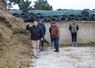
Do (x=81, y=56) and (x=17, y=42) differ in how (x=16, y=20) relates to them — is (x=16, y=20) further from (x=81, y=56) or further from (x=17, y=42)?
(x=81, y=56)

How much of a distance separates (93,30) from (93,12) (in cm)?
205

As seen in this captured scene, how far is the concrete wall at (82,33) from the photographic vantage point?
2495cm

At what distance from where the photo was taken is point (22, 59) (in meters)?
13.7

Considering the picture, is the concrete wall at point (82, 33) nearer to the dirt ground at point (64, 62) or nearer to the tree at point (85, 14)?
the tree at point (85, 14)

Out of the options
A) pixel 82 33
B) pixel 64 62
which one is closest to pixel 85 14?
pixel 82 33

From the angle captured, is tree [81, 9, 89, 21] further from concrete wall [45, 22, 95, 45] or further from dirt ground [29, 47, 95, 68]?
dirt ground [29, 47, 95, 68]

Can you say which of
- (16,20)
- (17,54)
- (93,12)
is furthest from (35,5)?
(17,54)

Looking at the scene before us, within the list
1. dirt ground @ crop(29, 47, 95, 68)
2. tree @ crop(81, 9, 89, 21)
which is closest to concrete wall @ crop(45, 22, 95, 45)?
tree @ crop(81, 9, 89, 21)

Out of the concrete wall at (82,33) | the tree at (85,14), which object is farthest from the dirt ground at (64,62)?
the tree at (85,14)

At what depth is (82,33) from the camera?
82.8ft

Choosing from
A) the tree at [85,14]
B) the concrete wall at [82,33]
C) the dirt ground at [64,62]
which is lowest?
the concrete wall at [82,33]

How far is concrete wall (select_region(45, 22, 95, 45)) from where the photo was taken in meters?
25.0

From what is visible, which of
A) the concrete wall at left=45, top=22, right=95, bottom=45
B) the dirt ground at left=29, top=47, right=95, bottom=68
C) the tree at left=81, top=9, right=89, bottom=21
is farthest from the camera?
the tree at left=81, top=9, right=89, bottom=21

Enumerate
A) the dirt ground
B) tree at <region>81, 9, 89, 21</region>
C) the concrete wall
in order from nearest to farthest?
the dirt ground < the concrete wall < tree at <region>81, 9, 89, 21</region>
